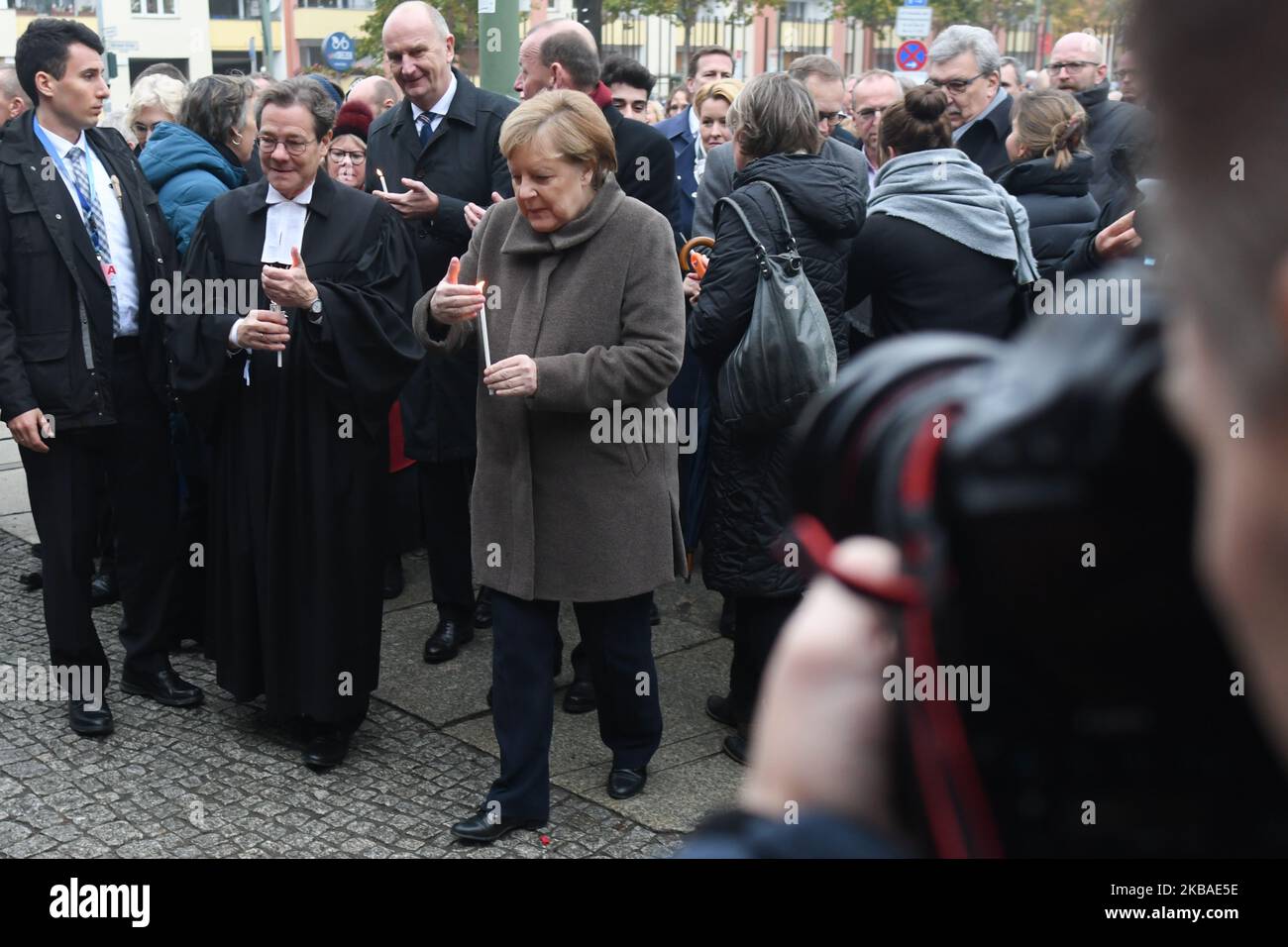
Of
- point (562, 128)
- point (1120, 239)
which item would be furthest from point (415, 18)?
point (1120, 239)

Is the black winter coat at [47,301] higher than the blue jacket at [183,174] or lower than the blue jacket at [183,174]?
lower

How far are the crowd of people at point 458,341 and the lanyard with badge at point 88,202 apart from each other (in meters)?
0.01

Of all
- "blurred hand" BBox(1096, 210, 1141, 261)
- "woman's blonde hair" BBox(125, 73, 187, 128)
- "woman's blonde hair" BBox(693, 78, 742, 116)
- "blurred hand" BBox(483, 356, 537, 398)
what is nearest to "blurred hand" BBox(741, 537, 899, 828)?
"blurred hand" BBox(483, 356, 537, 398)

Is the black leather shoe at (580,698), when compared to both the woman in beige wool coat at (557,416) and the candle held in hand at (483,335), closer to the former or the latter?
the woman in beige wool coat at (557,416)

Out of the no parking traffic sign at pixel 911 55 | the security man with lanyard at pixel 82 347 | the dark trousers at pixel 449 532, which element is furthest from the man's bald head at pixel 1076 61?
the no parking traffic sign at pixel 911 55

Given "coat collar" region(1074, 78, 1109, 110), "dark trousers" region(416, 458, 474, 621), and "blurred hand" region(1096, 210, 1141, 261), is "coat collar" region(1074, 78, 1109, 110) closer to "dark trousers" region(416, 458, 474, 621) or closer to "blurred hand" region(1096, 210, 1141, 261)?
"blurred hand" region(1096, 210, 1141, 261)

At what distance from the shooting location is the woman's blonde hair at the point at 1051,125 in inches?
210

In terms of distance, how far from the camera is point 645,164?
578 centimetres

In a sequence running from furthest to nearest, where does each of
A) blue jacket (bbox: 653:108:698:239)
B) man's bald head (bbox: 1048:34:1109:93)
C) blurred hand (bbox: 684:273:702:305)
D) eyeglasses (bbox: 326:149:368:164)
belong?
1. man's bald head (bbox: 1048:34:1109:93)
2. blue jacket (bbox: 653:108:698:239)
3. eyeglasses (bbox: 326:149:368:164)
4. blurred hand (bbox: 684:273:702:305)

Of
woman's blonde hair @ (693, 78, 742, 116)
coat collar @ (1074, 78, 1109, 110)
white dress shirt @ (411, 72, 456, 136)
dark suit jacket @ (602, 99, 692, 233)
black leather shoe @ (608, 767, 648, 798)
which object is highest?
woman's blonde hair @ (693, 78, 742, 116)

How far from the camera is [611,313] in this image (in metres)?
4.17

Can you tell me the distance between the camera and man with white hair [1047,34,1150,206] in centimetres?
627

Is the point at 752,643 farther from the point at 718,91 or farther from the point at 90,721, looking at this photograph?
the point at 718,91

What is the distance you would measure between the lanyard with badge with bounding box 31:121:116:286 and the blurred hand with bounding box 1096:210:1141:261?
130 inches
